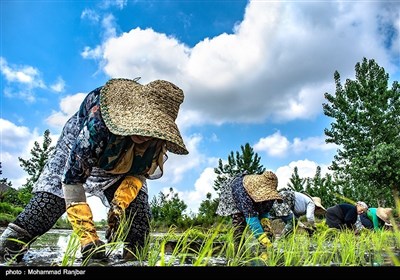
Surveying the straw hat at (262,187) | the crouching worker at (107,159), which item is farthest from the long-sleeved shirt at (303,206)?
the crouching worker at (107,159)

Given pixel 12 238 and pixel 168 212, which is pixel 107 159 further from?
pixel 168 212

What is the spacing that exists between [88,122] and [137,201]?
29.3 inches

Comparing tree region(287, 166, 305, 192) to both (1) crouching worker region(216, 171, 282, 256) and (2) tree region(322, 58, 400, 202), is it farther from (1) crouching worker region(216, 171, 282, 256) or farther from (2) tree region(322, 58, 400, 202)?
(1) crouching worker region(216, 171, 282, 256)

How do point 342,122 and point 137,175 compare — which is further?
point 342,122

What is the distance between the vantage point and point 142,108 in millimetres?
2227

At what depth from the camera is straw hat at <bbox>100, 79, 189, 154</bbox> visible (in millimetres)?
2116

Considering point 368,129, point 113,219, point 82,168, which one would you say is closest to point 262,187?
point 113,219

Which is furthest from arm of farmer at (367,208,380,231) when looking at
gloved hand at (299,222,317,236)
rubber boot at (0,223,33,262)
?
rubber boot at (0,223,33,262)

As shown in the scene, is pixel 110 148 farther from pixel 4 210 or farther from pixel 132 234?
pixel 4 210
